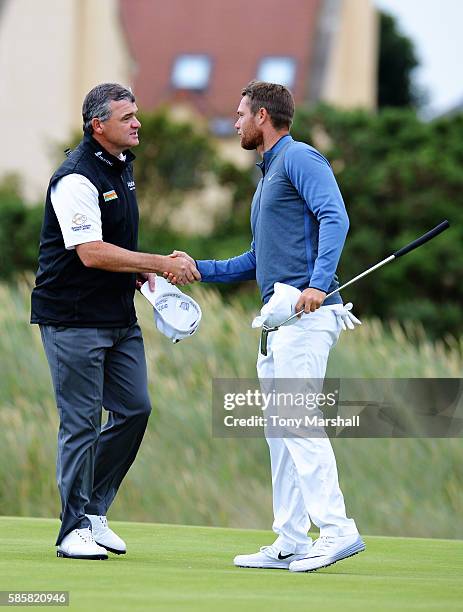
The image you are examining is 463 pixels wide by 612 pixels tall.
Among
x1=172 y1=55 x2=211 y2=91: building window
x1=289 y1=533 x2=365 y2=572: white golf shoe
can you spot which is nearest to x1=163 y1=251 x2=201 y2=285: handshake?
x1=289 y1=533 x2=365 y2=572: white golf shoe

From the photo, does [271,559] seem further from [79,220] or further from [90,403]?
[79,220]

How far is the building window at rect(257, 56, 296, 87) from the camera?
3441 centimetres

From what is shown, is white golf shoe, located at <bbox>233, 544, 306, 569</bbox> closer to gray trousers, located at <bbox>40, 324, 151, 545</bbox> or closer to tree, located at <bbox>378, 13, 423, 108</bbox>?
gray trousers, located at <bbox>40, 324, 151, 545</bbox>

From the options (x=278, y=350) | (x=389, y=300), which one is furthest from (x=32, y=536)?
(x=389, y=300)

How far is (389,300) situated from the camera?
21.4m

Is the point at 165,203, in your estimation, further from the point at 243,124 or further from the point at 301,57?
the point at 243,124

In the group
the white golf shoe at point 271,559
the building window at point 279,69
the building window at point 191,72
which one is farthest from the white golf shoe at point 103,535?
the building window at point 191,72

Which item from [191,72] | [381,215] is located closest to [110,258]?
[381,215]

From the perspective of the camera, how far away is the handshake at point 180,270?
6.72 meters

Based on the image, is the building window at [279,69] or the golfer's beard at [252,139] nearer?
the golfer's beard at [252,139]

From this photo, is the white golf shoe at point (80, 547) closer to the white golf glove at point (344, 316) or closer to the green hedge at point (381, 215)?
the white golf glove at point (344, 316)

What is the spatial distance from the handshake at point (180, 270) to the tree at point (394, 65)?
150 ft

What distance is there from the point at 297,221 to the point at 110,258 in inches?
31.0

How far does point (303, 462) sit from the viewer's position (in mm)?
6203
